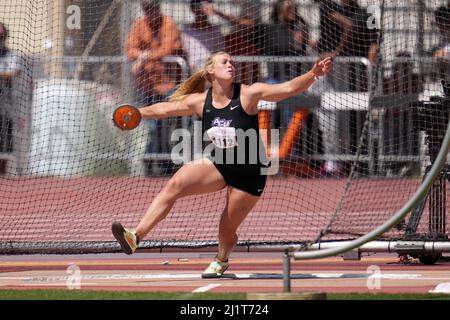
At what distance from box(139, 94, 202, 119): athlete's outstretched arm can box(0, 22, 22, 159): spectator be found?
5150 mm

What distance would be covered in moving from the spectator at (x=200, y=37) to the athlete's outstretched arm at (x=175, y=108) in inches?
203

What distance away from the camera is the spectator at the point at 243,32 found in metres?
15.1

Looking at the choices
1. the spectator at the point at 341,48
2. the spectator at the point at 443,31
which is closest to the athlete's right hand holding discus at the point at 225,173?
the spectator at the point at 443,31

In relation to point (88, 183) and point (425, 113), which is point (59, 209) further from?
point (425, 113)

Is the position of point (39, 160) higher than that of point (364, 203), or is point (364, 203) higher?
point (39, 160)

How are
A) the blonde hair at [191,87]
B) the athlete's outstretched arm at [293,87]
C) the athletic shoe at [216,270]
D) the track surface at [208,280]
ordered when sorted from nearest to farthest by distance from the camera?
the track surface at [208,280]
the athlete's outstretched arm at [293,87]
the athletic shoe at [216,270]
the blonde hair at [191,87]

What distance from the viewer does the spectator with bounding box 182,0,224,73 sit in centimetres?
1560

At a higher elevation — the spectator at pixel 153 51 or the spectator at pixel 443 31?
the spectator at pixel 153 51

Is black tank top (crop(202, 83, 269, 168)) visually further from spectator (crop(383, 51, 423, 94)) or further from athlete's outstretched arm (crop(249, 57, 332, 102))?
spectator (crop(383, 51, 423, 94))

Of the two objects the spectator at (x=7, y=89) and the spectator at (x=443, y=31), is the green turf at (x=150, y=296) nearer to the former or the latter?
the spectator at (x=443, y=31)

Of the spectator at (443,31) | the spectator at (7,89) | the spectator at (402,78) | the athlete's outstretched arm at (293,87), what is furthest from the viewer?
the spectator at (7,89)

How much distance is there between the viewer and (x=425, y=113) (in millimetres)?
11383

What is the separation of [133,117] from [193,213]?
5.32 m
